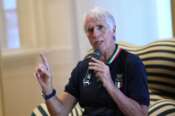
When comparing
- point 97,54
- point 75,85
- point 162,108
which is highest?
point 97,54

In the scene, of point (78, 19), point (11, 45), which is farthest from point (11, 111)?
point (78, 19)

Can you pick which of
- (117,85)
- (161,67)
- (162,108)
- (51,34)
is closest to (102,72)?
(117,85)

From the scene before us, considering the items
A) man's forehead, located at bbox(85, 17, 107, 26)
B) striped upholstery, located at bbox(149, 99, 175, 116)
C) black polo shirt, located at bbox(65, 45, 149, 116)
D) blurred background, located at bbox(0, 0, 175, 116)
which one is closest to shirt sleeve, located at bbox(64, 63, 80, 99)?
black polo shirt, located at bbox(65, 45, 149, 116)

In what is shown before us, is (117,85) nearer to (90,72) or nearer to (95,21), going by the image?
(90,72)

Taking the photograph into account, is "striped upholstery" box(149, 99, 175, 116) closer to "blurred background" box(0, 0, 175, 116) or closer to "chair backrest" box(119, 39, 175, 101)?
"chair backrest" box(119, 39, 175, 101)

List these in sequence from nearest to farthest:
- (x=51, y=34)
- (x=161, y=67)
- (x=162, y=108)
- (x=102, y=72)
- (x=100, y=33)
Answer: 1. (x=102, y=72)
2. (x=100, y=33)
3. (x=162, y=108)
4. (x=161, y=67)
5. (x=51, y=34)

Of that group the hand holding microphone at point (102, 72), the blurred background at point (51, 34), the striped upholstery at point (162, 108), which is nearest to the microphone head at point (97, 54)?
the hand holding microphone at point (102, 72)

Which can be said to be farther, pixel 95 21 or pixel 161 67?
pixel 161 67

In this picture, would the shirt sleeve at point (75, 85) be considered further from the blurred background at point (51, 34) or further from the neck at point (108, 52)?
the blurred background at point (51, 34)

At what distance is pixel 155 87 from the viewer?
7.14ft

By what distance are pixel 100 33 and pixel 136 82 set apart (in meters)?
0.28

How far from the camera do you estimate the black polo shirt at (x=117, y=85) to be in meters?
1.71

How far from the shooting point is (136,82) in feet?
5.62

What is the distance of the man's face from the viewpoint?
1771 millimetres
